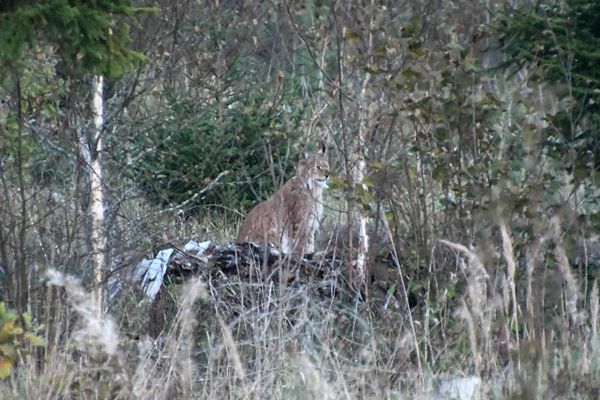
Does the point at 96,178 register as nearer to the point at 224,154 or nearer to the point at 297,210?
the point at 297,210

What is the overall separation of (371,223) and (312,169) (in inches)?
44.3

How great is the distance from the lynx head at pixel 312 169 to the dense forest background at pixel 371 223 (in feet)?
0.34

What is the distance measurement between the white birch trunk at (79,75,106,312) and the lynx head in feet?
5.10

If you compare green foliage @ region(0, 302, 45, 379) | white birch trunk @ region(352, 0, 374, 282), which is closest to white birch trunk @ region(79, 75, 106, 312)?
white birch trunk @ region(352, 0, 374, 282)

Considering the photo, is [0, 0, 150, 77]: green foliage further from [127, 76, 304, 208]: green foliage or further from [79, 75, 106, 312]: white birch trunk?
[127, 76, 304, 208]: green foliage

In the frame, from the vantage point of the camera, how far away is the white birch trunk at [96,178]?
7.11m

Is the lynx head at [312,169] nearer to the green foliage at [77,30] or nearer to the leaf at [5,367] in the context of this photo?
the green foliage at [77,30]

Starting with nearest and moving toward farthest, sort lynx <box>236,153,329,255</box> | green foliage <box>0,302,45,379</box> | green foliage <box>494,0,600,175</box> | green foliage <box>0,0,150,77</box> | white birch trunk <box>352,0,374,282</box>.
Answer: green foliage <box>0,0,150,77</box>
green foliage <box>0,302,45,379</box>
green foliage <box>494,0,600,175</box>
white birch trunk <box>352,0,374,282</box>
lynx <box>236,153,329,255</box>

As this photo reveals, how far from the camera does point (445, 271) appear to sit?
6398 millimetres

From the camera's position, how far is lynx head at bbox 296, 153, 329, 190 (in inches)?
336

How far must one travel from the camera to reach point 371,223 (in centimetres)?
788

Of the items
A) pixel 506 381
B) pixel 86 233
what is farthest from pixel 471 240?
pixel 86 233

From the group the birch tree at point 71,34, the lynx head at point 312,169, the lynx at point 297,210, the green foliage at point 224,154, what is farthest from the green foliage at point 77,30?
the green foliage at point 224,154

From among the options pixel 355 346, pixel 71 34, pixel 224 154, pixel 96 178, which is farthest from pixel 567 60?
pixel 224 154
